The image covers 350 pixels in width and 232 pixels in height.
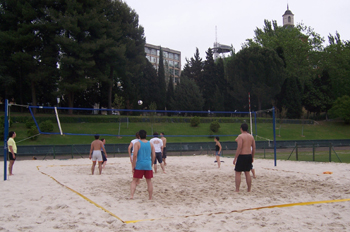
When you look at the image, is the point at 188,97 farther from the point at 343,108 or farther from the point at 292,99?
the point at 343,108

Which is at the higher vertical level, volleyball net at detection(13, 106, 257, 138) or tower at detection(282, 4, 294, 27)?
tower at detection(282, 4, 294, 27)

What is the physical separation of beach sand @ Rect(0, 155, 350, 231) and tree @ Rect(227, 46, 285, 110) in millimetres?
36774

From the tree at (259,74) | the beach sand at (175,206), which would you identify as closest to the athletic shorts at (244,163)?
the beach sand at (175,206)

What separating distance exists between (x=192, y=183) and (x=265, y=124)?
34.2 meters

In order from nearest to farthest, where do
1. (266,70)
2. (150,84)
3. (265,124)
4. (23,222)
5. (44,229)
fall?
(44,229) < (23,222) < (265,124) < (266,70) < (150,84)

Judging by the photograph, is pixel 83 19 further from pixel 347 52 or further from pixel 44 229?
pixel 347 52

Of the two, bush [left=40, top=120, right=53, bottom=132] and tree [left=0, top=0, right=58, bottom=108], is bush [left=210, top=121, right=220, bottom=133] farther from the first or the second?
tree [left=0, top=0, right=58, bottom=108]

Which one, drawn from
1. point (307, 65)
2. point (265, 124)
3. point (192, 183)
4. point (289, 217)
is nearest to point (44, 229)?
point (289, 217)

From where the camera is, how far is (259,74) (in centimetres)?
4509

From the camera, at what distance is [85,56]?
32.7 m

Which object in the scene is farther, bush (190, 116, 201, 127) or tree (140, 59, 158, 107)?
tree (140, 59, 158, 107)

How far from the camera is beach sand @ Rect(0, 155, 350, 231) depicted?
497cm

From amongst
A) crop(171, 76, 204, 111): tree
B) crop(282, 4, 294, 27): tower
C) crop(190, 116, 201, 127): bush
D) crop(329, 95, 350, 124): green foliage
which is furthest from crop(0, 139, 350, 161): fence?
crop(282, 4, 294, 27): tower

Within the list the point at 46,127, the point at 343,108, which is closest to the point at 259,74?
the point at 343,108
